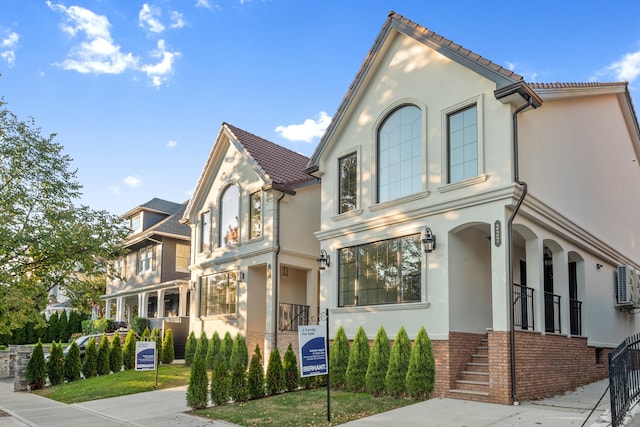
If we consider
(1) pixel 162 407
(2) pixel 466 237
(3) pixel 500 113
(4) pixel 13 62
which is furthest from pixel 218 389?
(4) pixel 13 62

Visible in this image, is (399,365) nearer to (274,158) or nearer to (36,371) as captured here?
(274,158)

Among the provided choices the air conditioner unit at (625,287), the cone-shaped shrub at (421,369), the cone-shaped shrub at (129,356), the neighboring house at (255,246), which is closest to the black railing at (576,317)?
the air conditioner unit at (625,287)

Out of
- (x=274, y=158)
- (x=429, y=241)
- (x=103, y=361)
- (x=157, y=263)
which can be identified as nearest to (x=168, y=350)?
(x=103, y=361)

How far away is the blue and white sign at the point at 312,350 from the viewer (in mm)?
10305

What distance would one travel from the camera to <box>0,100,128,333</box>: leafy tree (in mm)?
13602

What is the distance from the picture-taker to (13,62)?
14.4 metres

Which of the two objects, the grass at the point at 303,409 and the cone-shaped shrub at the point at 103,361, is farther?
the cone-shaped shrub at the point at 103,361

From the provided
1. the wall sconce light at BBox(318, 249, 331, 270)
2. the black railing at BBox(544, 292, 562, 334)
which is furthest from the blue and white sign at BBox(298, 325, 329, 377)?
the black railing at BBox(544, 292, 562, 334)

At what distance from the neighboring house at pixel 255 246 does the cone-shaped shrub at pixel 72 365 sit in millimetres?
4223

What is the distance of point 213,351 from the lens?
62.8 feet

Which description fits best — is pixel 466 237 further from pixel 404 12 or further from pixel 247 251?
pixel 247 251

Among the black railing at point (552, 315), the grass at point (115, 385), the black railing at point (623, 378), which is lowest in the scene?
the grass at point (115, 385)

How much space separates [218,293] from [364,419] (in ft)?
37.8

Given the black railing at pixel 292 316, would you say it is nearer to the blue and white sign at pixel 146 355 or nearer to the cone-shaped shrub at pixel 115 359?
the blue and white sign at pixel 146 355
